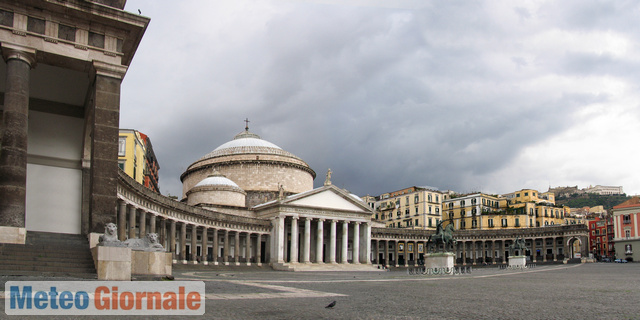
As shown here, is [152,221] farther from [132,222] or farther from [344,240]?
[344,240]

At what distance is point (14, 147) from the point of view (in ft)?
56.7

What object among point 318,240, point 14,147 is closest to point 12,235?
point 14,147

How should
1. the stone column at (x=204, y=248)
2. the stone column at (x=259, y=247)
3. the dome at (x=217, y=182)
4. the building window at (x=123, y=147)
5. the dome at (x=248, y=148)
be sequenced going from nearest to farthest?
the building window at (x=123, y=147)
the stone column at (x=204, y=248)
the stone column at (x=259, y=247)
the dome at (x=217, y=182)
the dome at (x=248, y=148)

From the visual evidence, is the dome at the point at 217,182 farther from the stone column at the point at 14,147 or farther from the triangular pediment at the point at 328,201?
the stone column at the point at 14,147

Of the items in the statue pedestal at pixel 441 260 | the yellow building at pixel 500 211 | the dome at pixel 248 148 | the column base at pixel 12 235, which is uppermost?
the dome at pixel 248 148

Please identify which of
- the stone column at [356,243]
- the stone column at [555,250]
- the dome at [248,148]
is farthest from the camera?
the stone column at [555,250]

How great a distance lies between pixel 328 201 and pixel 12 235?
5766 centimetres

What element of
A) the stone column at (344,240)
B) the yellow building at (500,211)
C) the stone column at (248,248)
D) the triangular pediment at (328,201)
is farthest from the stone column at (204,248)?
the yellow building at (500,211)

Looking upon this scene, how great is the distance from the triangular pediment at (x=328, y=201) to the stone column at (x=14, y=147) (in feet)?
174

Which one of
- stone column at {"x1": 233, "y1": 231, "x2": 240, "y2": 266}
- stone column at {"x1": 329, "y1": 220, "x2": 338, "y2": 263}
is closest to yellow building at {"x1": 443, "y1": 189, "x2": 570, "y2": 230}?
stone column at {"x1": 329, "y1": 220, "x2": 338, "y2": 263}

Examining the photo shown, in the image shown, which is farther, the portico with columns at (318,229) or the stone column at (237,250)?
the portico with columns at (318,229)

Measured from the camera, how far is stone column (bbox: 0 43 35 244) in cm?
1694

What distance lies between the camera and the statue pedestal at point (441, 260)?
1761 inches

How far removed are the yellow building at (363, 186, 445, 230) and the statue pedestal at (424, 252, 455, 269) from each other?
5681 cm
